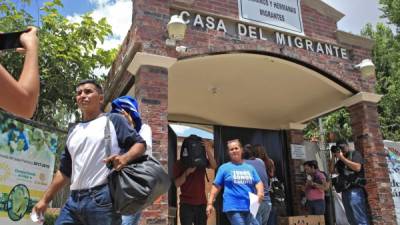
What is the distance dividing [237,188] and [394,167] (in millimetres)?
4614

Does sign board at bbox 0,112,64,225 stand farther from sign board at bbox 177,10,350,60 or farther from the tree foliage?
the tree foliage

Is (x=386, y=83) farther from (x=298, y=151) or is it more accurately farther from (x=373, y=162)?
(x=373, y=162)

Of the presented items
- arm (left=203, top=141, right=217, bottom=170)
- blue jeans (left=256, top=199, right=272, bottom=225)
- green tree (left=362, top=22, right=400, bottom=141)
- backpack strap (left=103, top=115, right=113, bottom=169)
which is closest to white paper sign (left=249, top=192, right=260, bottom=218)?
blue jeans (left=256, top=199, right=272, bottom=225)

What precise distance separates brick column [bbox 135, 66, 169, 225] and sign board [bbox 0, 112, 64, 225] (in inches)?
48.8

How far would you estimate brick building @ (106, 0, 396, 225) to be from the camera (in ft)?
18.1

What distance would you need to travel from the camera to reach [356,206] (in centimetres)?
610

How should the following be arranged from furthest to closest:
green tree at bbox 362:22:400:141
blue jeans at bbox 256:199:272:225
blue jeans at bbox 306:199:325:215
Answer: green tree at bbox 362:22:400:141
blue jeans at bbox 306:199:325:215
blue jeans at bbox 256:199:272:225

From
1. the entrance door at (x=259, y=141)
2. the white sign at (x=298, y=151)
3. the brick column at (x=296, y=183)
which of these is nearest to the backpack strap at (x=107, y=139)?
the entrance door at (x=259, y=141)

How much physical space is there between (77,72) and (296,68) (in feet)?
14.4

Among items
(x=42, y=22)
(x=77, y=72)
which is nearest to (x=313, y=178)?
(x=77, y=72)

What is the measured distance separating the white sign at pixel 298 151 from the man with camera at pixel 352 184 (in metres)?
3.50

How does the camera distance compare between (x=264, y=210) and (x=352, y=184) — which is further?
(x=352, y=184)

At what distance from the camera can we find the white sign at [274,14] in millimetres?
6648

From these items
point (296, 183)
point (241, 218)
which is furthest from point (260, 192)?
point (296, 183)
